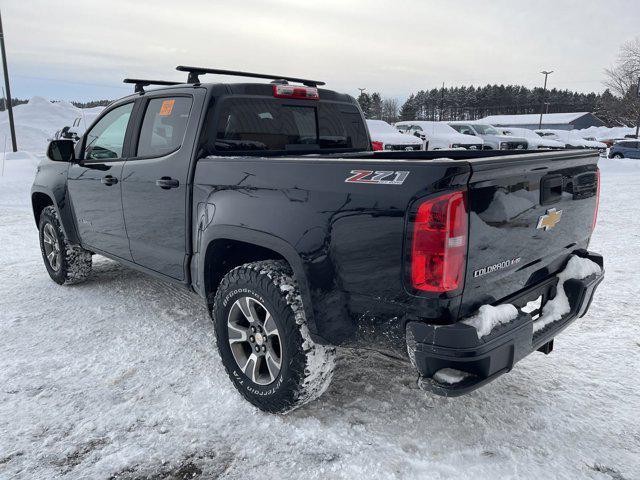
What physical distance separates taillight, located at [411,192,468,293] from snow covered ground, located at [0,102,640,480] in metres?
0.96

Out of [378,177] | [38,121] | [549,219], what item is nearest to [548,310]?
[549,219]

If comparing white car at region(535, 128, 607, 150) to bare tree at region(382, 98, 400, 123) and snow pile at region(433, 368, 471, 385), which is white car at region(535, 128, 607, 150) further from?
bare tree at region(382, 98, 400, 123)

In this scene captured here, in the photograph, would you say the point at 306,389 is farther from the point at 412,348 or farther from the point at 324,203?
the point at 324,203

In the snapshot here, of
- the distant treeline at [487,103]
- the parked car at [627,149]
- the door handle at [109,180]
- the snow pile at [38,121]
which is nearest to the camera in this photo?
the door handle at [109,180]

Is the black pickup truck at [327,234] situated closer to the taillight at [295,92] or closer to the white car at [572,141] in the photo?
the taillight at [295,92]

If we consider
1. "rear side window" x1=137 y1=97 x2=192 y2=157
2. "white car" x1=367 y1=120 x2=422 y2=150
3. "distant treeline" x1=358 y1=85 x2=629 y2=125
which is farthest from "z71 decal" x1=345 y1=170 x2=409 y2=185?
"distant treeline" x1=358 y1=85 x2=629 y2=125

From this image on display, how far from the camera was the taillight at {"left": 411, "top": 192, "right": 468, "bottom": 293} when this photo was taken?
6.66ft

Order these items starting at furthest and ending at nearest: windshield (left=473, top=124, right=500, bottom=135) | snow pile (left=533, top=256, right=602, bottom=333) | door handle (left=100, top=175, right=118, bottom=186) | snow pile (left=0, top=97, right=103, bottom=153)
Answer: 1. snow pile (left=0, top=97, right=103, bottom=153)
2. windshield (left=473, top=124, right=500, bottom=135)
3. door handle (left=100, top=175, right=118, bottom=186)
4. snow pile (left=533, top=256, right=602, bottom=333)

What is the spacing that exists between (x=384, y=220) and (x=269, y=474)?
1.32 m

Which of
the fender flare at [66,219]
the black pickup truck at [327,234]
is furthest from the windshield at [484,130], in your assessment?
the fender flare at [66,219]

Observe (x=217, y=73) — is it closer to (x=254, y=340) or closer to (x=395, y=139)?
(x=254, y=340)

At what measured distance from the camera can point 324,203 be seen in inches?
94.4

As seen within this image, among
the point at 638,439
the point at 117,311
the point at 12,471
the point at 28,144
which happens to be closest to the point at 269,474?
the point at 12,471

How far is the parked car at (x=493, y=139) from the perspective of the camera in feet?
68.9
